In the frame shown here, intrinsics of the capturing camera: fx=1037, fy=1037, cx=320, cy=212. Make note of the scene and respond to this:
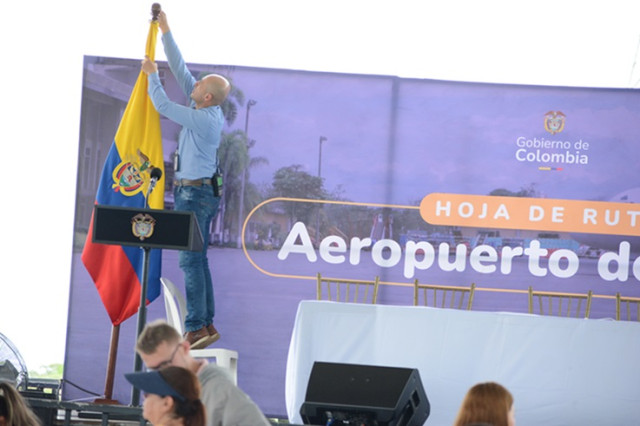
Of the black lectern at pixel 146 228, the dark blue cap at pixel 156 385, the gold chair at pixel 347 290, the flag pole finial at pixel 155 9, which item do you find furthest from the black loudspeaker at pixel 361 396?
the flag pole finial at pixel 155 9

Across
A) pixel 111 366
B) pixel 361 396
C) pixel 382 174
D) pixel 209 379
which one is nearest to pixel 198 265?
pixel 111 366

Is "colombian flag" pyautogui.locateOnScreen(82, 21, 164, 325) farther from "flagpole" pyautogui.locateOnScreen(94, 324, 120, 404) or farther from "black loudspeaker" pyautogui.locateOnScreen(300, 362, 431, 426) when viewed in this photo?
"black loudspeaker" pyautogui.locateOnScreen(300, 362, 431, 426)

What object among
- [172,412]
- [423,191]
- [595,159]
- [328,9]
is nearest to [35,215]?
[328,9]

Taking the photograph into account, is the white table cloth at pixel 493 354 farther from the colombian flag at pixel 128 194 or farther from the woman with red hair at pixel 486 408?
the woman with red hair at pixel 486 408

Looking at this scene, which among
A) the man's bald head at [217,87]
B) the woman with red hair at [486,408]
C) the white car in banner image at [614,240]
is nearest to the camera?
the woman with red hair at [486,408]

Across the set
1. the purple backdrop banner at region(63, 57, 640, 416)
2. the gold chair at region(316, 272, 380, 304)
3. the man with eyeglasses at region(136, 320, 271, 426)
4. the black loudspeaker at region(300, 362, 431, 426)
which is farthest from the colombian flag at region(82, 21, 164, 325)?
the man with eyeglasses at region(136, 320, 271, 426)

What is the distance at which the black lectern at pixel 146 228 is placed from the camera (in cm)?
589

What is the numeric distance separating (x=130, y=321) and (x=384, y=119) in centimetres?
242

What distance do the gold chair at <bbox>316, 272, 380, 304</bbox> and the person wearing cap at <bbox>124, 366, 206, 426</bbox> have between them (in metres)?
4.20

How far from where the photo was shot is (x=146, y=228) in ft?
19.4

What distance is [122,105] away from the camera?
775cm

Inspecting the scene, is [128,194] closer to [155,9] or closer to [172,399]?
[155,9]

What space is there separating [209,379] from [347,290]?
3700 millimetres

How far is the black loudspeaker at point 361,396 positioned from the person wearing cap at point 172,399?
1.99m
